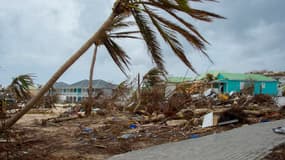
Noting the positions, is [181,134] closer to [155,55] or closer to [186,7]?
[155,55]

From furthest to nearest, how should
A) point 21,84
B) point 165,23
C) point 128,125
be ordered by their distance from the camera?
point 128,125 → point 21,84 → point 165,23

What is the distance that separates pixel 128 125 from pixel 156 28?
15.6 ft

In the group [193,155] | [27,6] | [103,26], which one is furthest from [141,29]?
[27,6]

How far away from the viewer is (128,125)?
9039mm

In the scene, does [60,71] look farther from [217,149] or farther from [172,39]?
[217,149]

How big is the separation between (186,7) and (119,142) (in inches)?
135

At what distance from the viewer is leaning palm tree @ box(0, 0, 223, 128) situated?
15.5ft

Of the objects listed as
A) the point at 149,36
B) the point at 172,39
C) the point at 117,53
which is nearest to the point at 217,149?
the point at 172,39

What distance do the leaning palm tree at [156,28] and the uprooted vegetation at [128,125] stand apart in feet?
3.54

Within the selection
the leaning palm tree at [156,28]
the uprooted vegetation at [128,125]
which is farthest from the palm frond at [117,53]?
the uprooted vegetation at [128,125]

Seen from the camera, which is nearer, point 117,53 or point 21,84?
point 117,53

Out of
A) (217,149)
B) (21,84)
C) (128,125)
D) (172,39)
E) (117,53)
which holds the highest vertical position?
(172,39)

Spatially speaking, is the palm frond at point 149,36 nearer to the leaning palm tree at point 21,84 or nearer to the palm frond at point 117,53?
the palm frond at point 117,53

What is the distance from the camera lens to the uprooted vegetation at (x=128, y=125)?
5.42 meters
